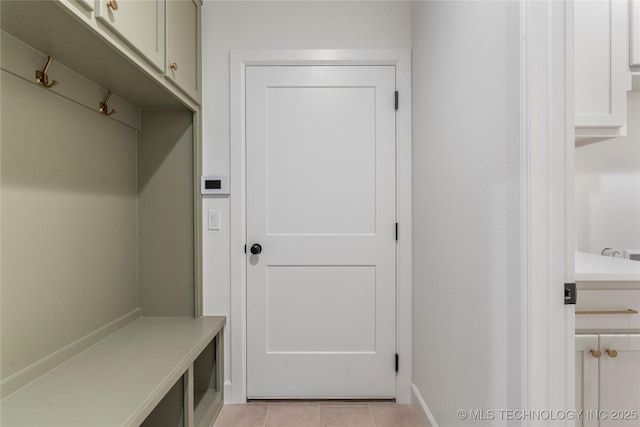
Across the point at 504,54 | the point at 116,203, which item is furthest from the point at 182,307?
the point at 504,54

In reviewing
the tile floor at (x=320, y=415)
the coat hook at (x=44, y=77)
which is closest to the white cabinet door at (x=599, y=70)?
the tile floor at (x=320, y=415)

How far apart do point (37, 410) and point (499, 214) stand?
1570 mm

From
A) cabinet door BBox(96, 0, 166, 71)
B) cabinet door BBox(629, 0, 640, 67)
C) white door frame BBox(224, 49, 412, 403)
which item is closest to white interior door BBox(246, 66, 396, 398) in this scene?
white door frame BBox(224, 49, 412, 403)

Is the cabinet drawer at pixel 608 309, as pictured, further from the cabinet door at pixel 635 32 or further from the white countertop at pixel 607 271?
the cabinet door at pixel 635 32

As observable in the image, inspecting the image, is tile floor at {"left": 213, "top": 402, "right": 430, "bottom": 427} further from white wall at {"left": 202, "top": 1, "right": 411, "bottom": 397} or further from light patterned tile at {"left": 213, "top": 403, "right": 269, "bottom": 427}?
white wall at {"left": 202, "top": 1, "right": 411, "bottom": 397}

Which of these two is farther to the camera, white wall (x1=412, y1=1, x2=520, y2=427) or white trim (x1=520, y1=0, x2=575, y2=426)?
white wall (x1=412, y1=1, x2=520, y2=427)

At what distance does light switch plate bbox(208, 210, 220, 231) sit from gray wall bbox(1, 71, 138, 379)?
436 mm

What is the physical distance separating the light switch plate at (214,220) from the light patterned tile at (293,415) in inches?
43.3

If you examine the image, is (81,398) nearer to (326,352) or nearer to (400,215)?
(326,352)

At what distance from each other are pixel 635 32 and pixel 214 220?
2.19 meters

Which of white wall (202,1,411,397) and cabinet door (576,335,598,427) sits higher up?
white wall (202,1,411,397)

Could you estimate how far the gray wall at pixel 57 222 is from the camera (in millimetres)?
1162

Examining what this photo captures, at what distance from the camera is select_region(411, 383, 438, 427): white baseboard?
1662mm

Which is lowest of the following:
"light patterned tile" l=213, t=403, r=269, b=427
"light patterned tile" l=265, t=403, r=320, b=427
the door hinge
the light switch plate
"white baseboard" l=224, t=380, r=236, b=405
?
"light patterned tile" l=213, t=403, r=269, b=427
